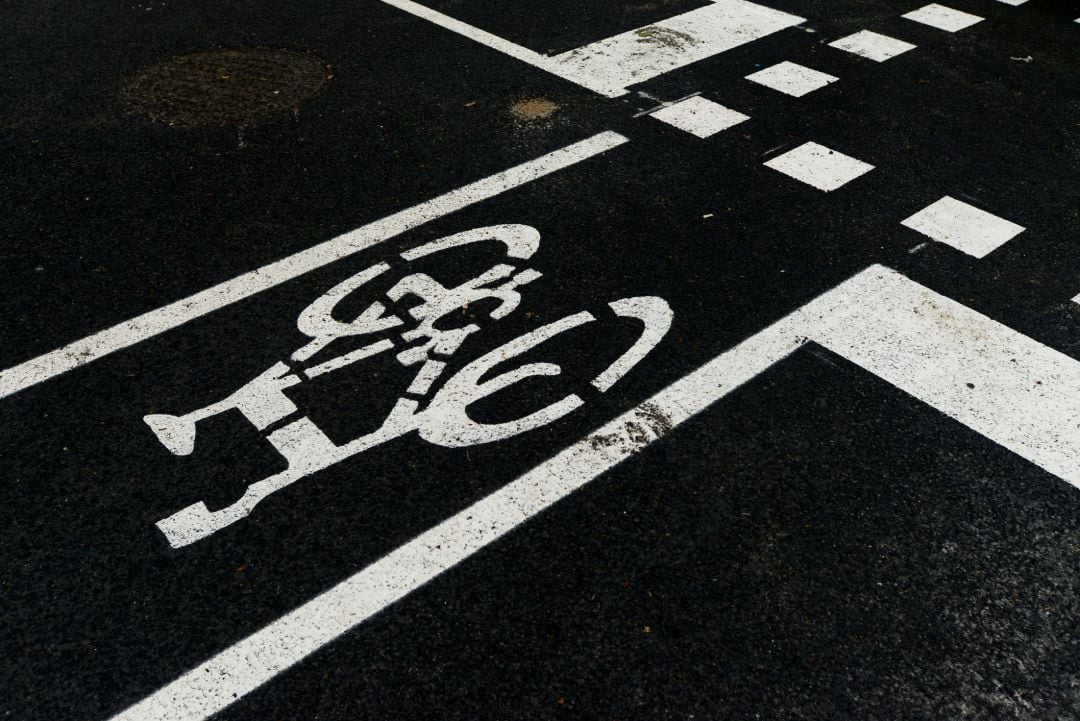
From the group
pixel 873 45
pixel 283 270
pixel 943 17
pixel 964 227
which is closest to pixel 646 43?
pixel 873 45

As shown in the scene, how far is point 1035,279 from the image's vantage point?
418cm

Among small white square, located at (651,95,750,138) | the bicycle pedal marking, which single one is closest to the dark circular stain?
the bicycle pedal marking

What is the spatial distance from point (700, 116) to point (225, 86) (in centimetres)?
324

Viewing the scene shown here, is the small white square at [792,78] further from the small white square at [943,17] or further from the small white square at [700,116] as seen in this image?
the small white square at [943,17]

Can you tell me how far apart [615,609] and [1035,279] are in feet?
9.30

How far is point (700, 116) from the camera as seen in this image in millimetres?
5539

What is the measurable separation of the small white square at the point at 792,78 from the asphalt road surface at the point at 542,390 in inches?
1.7

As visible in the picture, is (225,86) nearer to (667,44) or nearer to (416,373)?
(667,44)

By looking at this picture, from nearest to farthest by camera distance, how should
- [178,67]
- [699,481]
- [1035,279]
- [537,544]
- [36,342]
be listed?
[537,544], [699,481], [36,342], [1035,279], [178,67]

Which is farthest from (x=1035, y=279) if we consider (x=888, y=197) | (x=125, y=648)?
(x=125, y=648)

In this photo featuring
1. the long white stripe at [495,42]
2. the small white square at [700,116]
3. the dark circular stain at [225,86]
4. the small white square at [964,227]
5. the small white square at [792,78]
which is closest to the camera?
the small white square at [964,227]

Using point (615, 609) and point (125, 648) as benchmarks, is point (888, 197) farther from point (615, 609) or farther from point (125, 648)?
point (125, 648)

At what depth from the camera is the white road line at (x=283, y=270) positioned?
12.3ft

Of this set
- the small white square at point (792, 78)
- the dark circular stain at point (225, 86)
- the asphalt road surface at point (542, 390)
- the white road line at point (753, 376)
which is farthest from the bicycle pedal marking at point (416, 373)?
the small white square at point (792, 78)
